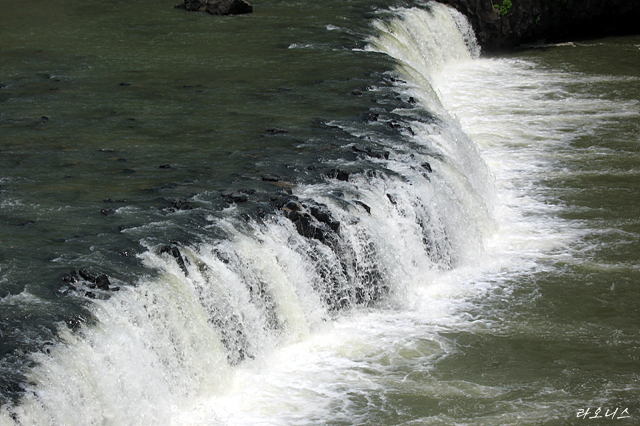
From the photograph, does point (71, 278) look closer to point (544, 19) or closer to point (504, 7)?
point (504, 7)

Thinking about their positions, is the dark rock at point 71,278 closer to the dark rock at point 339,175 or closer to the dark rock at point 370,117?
the dark rock at point 339,175

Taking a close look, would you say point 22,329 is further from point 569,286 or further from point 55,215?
point 569,286

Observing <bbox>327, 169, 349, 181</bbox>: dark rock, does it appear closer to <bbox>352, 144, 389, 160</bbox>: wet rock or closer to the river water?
the river water

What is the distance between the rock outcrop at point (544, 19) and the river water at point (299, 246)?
8.21 metres

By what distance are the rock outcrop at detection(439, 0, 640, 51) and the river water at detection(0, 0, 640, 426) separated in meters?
8.21

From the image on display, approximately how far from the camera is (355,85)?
17.0 metres

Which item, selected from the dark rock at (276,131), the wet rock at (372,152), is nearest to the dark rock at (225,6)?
the dark rock at (276,131)

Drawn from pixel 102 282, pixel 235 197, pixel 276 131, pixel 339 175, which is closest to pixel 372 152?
pixel 339 175

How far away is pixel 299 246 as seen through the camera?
10938 mm

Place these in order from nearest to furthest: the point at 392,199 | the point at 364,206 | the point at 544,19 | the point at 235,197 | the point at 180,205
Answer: the point at 180,205
the point at 235,197
the point at 364,206
the point at 392,199
the point at 544,19

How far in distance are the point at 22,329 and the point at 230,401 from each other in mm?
2293

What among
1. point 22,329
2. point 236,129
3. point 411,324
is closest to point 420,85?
point 236,129

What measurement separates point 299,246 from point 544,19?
2046 cm

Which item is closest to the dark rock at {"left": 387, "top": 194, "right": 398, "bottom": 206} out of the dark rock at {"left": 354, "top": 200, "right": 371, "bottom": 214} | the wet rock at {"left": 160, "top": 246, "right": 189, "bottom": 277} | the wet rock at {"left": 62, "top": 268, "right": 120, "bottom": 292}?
the dark rock at {"left": 354, "top": 200, "right": 371, "bottom": 214}
